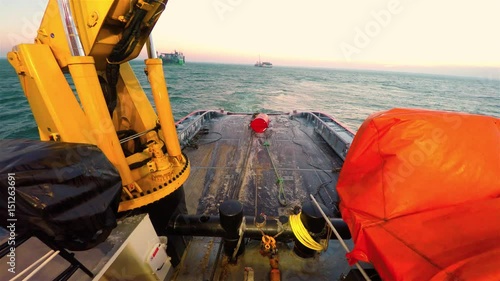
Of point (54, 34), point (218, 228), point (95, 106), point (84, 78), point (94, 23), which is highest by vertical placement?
point (94, 23)

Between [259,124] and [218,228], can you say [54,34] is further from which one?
→ [259,124]

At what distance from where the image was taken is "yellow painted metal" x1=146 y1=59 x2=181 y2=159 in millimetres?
2645

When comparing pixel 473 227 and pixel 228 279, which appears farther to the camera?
pixel 228 279

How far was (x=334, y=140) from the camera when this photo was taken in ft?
25.3

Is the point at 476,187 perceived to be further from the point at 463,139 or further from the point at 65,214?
the point at 65,214

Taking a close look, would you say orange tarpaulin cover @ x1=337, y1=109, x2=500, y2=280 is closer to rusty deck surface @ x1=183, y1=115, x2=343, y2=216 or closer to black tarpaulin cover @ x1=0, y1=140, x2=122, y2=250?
black tarpaulin cover @ x1=0, y1=140, x2=122, y2=250

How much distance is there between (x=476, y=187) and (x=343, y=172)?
120cm

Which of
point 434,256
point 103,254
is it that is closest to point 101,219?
point 103,254

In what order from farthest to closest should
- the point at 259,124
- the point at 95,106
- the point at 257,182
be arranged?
the point at 259,124, the point at 257,182, the point at 95,106

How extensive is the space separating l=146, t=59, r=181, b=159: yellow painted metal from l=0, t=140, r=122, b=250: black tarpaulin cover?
1039 mm

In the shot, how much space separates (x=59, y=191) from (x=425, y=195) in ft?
10.2

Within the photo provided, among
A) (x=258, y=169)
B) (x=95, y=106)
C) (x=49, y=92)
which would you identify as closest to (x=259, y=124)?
(x=258, y=169)

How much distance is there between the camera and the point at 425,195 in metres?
1.90

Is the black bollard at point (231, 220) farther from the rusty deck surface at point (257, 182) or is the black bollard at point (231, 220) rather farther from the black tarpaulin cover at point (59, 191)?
the black tarpaulin cover at point (59, 191)
